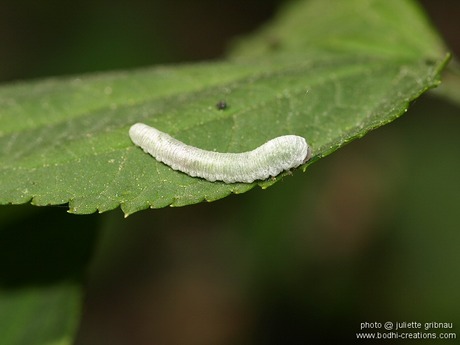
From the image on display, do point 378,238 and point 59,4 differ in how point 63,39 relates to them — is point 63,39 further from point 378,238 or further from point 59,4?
point 378,238

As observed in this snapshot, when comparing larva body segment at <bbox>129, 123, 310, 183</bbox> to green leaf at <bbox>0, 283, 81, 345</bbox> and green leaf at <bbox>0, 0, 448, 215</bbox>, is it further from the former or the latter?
green leaf at <bbox>0, 283, 81, 345</bbox>

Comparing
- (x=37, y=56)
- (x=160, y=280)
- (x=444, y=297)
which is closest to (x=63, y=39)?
(x=37, y=56)

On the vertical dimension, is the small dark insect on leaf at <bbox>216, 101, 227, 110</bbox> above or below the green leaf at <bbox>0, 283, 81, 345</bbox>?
above

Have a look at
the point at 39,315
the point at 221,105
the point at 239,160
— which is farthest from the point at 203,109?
the point at 39,315

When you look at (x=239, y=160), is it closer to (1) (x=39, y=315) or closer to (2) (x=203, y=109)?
(2) (x=203, y=109)

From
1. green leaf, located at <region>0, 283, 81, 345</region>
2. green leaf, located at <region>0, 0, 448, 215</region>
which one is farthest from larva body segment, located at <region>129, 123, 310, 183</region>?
green leaf, located at <region>0, 283, 81, 345</region>

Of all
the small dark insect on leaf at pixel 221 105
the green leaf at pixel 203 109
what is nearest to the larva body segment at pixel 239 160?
the green leaf at pixel 203 109
